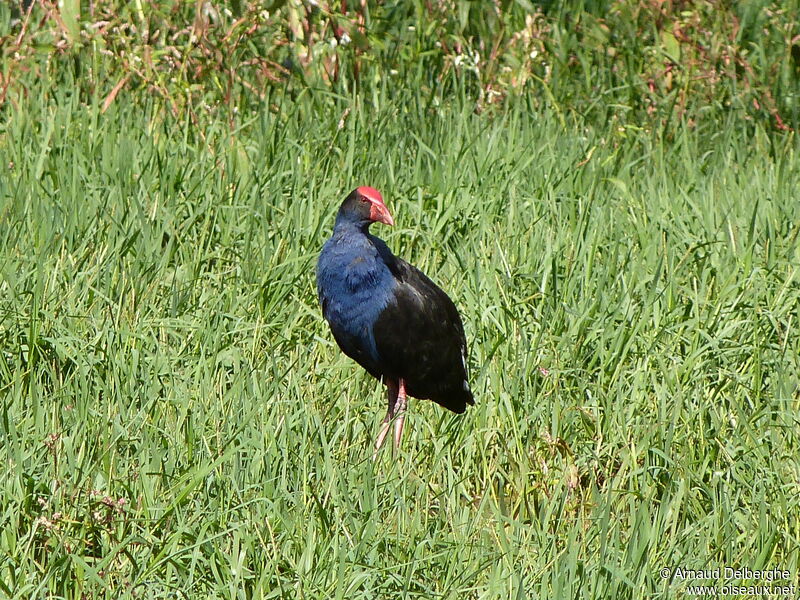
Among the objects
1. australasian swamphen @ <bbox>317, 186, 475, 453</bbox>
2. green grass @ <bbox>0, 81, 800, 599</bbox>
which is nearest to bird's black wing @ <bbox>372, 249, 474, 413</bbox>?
australasian swamphen @ <bbox>317, 186, 475, 453</bbox>

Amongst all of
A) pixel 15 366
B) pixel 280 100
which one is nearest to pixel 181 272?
pixel 15 366

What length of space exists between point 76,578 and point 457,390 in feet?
4.67

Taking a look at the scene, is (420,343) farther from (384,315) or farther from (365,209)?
(365,209)

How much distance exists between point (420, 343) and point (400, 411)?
264 millimetres

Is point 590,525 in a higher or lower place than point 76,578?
lower

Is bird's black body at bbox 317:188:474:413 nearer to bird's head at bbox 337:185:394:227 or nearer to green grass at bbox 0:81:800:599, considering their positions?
bird's head at bbox 337:185:394:227

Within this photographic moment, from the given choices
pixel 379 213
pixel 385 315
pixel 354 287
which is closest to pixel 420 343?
pixel 385 315

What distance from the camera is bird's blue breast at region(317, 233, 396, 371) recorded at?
360 cm

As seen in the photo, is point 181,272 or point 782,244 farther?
point 782,244

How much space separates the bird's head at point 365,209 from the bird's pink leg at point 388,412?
1.80 ft

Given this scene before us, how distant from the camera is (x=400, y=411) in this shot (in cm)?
357

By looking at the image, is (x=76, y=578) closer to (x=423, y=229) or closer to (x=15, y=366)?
(x=15, y=366)

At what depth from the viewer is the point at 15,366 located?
3.54 metres

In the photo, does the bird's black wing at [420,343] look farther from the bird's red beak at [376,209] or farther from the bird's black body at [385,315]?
the bird's red beak at [376,209]
